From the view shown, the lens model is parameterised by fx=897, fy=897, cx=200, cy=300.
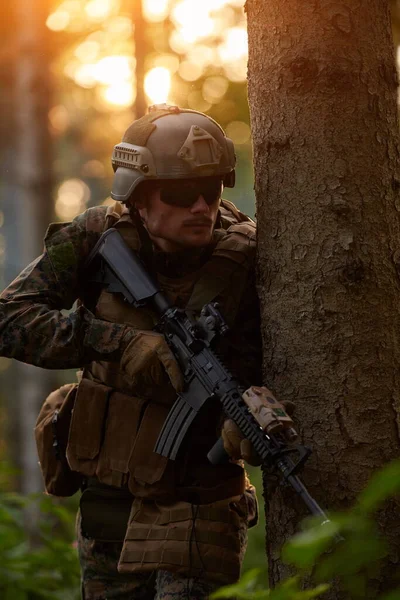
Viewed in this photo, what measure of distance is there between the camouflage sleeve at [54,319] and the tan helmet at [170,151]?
1.05 feet

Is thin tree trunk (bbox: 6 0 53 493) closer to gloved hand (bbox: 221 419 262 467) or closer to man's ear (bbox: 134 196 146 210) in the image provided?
man's ear (bbox: 134 196 146 210)

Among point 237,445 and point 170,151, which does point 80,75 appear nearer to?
point 170,151

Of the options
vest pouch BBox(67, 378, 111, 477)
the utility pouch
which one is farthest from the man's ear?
the utility pouch

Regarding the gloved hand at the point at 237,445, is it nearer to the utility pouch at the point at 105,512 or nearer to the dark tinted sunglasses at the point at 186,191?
the utility pouch at the point at 105,512

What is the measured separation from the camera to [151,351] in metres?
3.27

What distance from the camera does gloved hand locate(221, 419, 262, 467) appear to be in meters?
2.84

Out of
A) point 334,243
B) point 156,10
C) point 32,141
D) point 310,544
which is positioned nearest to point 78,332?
point 334,243

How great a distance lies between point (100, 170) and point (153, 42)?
15.9 meters

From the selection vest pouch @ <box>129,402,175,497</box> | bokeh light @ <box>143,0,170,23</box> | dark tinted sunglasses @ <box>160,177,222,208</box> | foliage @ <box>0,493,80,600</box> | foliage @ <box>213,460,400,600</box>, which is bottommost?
foliage @ <box>0,493,80,600</box>

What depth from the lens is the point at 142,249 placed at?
361 centimetres

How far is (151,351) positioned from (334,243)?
30.5 inches

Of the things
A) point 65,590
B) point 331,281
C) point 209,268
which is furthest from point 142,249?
point 65,590

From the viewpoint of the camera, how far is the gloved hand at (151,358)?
3.26m

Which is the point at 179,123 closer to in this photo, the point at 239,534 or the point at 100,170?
the point at 239,534
